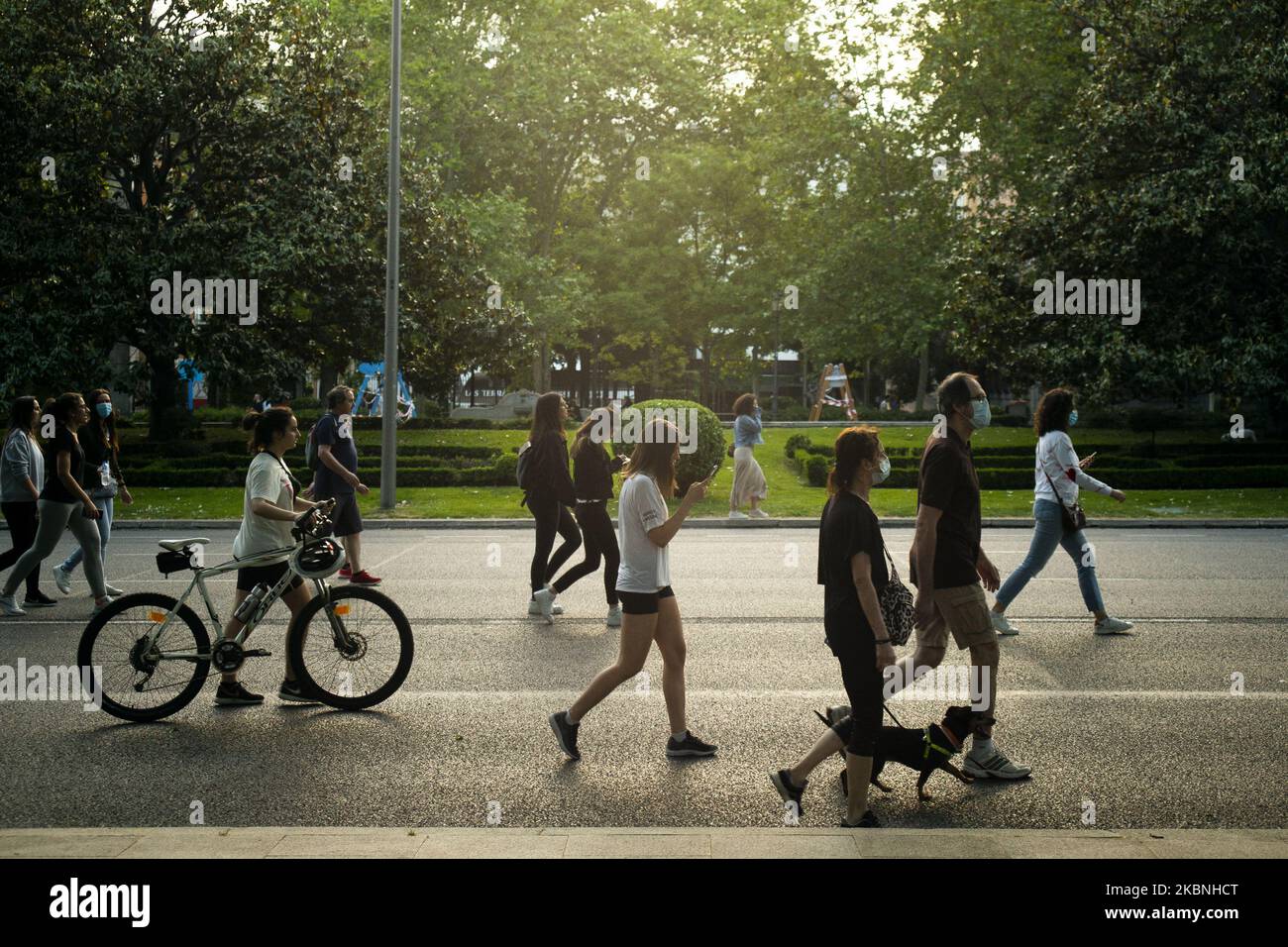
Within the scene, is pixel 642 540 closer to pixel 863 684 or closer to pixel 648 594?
pixel 648 594

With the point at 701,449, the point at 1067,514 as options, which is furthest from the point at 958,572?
the point at 701,449

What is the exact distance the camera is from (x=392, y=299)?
22000 mm

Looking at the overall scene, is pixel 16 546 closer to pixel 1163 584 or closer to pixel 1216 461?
pixel 1163 584

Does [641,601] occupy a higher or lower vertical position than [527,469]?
lower

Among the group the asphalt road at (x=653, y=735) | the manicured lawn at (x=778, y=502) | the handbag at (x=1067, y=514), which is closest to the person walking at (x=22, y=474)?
the asphalt road at (x=653, y=735)

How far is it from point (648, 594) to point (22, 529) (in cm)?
739

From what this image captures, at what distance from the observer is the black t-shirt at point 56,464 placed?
1071 centimetres

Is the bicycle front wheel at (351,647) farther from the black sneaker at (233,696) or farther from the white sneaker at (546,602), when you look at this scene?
the white sneaker at (546,602)

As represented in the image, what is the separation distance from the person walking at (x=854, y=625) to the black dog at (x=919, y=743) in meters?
0.11

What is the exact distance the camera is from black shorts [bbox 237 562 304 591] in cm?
767

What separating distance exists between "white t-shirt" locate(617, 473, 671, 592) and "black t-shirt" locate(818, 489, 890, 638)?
1062mm

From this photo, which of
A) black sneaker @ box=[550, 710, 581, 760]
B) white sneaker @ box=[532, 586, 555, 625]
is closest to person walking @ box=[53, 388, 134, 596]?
white sneaker @ box=[532, 586, 555, 625]

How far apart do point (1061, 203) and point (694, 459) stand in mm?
13721

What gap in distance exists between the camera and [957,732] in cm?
582
